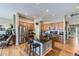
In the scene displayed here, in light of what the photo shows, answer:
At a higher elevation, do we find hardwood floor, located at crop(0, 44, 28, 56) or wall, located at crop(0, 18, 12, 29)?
wall, located at crop(0, 18, 12, 29)

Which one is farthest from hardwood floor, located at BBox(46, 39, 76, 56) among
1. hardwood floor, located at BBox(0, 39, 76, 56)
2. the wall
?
the wall

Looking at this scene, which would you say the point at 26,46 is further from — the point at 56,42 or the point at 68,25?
the point at 68,25

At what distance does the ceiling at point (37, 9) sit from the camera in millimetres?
2033

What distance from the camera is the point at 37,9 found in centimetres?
205

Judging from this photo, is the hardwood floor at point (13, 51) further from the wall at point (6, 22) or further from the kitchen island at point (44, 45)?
the wall at point (6, 22)

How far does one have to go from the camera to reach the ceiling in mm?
2033

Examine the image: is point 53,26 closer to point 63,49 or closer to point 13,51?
point 63,49

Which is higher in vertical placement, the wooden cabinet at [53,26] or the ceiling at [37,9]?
Answer: the ceiling at [37,9]

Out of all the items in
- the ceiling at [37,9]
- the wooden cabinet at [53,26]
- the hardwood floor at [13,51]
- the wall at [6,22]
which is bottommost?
the hardwood floor at [13,51]

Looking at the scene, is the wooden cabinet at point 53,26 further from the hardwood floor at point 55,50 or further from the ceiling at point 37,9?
the hardwood floor at point 55,50

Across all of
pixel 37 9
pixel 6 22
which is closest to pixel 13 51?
pixel 6 22

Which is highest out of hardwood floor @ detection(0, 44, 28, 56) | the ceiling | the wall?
the ceiling

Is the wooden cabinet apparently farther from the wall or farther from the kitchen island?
the wall

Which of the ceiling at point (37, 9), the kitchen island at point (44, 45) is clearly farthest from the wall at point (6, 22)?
the kitchen island at point (44, 45)
